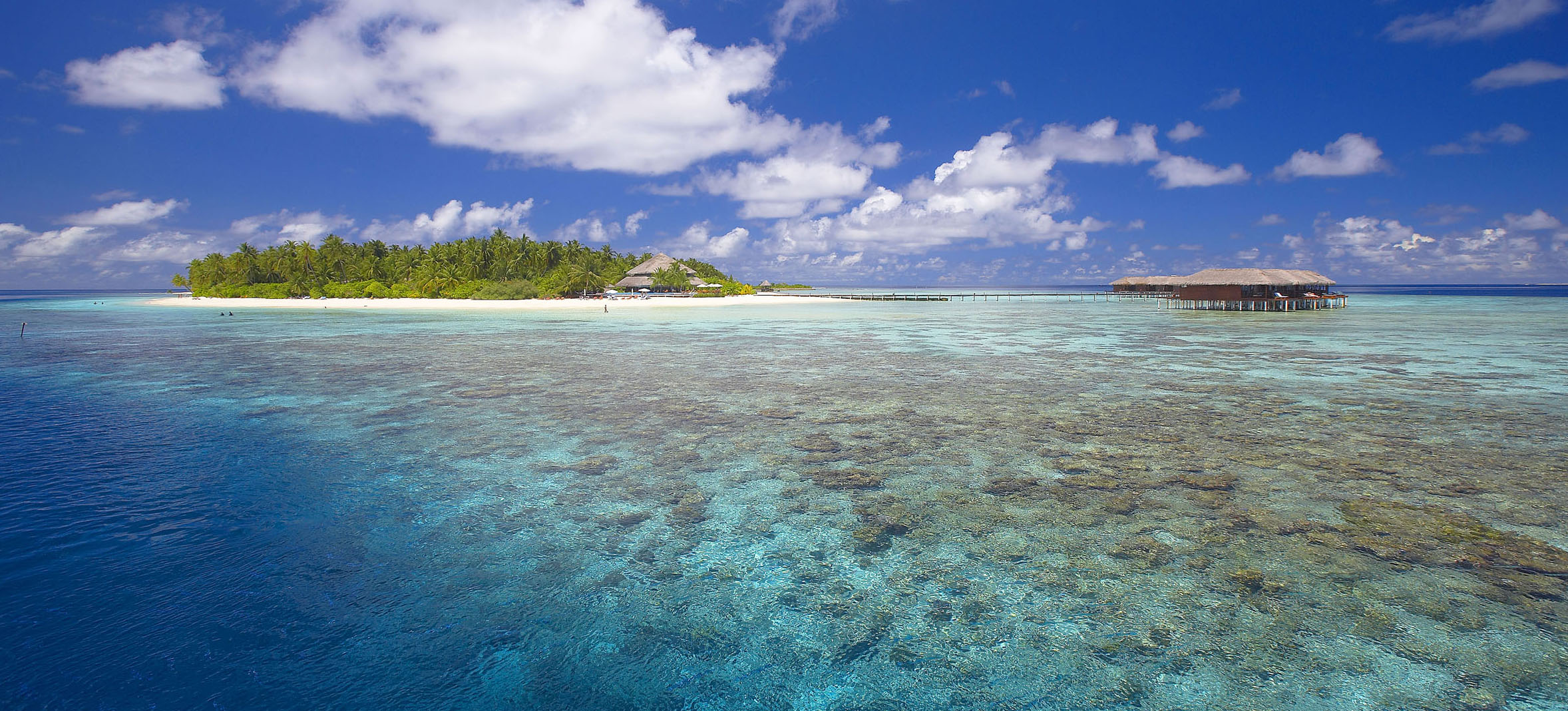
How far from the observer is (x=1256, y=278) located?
154 ft

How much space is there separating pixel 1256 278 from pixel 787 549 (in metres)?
52.6

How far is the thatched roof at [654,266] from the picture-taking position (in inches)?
3137

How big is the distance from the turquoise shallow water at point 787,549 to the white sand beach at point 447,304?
148ft

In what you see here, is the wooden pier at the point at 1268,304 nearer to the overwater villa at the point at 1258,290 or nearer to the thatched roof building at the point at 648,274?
the overwater villa at the point at 1258,290

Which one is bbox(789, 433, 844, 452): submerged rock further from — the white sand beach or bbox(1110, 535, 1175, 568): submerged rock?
the white sand beach

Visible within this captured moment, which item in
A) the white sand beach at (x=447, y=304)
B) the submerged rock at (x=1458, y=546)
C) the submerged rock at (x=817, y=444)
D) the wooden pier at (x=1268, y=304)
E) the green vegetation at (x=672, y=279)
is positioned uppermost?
the green vegetation at (x=672, y=279)

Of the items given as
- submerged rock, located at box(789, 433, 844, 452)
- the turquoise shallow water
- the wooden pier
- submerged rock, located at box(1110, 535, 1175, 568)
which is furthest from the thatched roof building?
submerged rock, located at box(1110, 535, 1175, 568)

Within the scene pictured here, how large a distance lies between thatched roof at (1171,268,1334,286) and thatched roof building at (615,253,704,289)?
51658 mm

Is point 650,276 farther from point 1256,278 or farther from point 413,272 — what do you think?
point 1256,278

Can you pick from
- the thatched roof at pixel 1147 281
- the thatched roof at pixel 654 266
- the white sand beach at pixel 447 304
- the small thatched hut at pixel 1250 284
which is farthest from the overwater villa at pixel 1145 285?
the thatched roof at pixel 654 266

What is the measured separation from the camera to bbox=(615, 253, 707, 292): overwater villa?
78.1 meters

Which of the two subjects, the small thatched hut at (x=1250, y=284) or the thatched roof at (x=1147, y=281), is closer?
the small thatched hut at (x=1250, y=284)

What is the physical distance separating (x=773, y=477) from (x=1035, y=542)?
9.56ft

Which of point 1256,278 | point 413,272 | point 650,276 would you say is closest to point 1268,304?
point 1256,278
